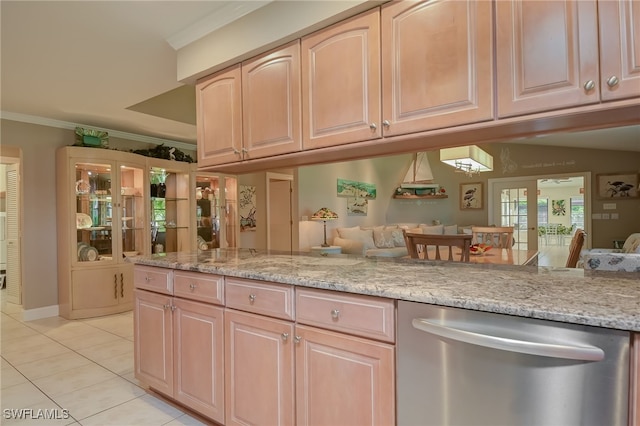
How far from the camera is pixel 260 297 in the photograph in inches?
62.2

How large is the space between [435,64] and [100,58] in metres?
2.44

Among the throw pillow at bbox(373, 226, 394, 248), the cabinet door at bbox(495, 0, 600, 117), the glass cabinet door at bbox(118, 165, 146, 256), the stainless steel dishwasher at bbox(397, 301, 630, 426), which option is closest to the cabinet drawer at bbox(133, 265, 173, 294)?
the stainless steel dishwasher at bbox(397, 301, 630, 426)

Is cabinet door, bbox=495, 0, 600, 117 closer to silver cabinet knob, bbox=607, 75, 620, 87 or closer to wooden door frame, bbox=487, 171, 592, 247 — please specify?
silver cabinet knob, bbox=607, 75, 620, 87

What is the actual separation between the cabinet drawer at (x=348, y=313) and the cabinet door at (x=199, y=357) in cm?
56

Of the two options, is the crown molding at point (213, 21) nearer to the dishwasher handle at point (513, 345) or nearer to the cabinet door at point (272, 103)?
the cabinet door at point (272, 103)

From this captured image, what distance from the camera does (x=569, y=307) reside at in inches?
38.0

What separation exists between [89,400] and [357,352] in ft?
6.40

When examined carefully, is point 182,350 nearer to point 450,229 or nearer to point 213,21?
point 213,21

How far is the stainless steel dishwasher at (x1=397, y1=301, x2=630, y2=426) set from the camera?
0.91m

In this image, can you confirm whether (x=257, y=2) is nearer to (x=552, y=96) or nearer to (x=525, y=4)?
(x=525, y=4)

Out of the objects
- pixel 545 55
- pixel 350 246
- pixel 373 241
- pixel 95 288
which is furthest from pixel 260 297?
pixel 373 241

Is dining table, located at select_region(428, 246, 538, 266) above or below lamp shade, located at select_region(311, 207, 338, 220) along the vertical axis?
below

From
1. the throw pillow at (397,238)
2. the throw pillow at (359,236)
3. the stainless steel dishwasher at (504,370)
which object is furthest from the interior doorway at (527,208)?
the stainless steel dishwasher at (504,370)

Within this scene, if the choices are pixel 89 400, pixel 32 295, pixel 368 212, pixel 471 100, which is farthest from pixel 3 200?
pixel 471 100
